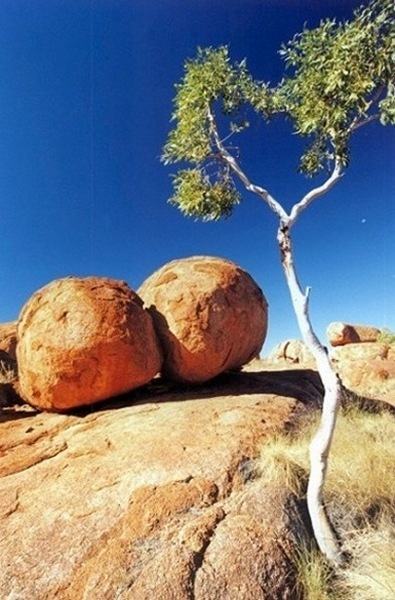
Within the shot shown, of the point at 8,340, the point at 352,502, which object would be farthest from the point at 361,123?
the point at 8,340

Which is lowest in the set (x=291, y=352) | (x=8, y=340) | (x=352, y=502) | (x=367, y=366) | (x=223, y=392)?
(x=352, y=502)

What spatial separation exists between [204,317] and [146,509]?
15.0 ft

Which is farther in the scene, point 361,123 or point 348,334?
point 348,334

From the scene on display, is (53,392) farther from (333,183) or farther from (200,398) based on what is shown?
(333,183)

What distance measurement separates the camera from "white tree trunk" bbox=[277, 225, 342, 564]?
5.59 m

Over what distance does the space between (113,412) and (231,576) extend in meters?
4.30

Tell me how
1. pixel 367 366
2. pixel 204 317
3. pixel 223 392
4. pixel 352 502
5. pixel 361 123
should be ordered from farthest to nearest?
1. pixel 367 366
2. pixel 223 392
3. pixel 204 317
4. pixel 361 123
5. pixel 352 502

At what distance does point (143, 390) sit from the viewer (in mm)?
9773

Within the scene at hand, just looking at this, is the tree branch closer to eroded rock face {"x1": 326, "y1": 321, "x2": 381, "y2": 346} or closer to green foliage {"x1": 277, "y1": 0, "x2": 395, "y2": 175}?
green foliage {"x1": 277, "y1": 0, "x2": 395, "y2": 175}

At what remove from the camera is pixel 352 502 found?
624cm

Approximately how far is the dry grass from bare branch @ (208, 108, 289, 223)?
3537 mm

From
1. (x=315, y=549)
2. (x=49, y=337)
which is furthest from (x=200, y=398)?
(x=315, y=549)

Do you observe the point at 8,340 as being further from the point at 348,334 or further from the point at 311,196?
the point at 348,334

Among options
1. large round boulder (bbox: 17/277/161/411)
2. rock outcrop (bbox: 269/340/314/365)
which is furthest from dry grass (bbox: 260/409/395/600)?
rock outcrop (bbox: 269/340/314/365)
